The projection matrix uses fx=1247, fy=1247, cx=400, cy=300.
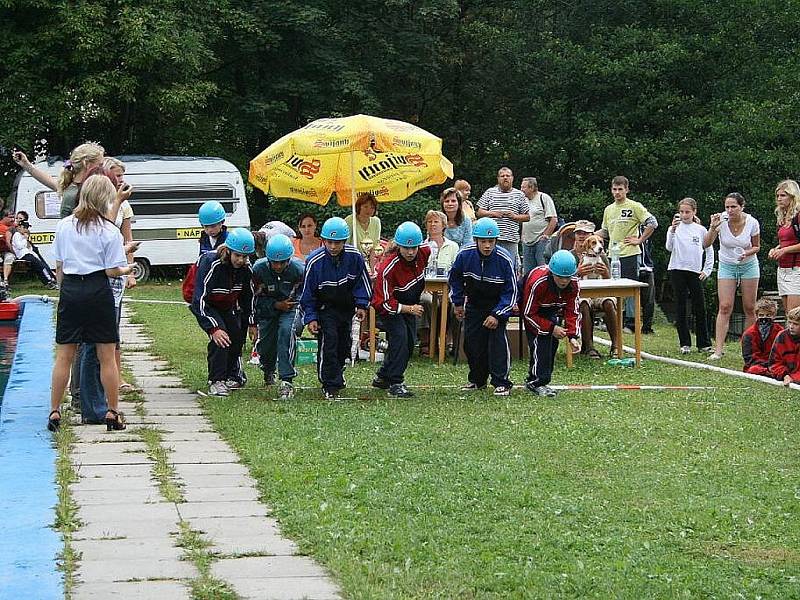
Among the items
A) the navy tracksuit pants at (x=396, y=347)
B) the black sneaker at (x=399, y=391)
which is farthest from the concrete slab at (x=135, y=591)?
the navy tracksuit pants at (x=396, y=347)

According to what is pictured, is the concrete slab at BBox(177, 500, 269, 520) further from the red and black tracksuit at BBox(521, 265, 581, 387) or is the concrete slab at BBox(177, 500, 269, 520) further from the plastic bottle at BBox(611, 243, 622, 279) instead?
the plastic bottle at BBox(611, 243, 622, 279)

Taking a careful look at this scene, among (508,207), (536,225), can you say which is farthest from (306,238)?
(536,225)

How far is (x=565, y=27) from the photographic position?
3562 centimetres

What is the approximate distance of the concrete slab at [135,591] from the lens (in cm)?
497

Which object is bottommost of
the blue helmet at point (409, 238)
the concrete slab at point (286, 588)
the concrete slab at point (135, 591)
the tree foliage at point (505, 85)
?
the concrete slab at point (286, 588)

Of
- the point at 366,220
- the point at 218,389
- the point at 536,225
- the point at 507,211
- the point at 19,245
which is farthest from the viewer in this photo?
the point at 19,245

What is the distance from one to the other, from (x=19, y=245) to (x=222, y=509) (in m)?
20.9

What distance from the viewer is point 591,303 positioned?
14.2 meters

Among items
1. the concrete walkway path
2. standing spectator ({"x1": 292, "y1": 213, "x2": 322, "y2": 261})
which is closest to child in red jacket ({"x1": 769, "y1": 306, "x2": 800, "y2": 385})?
standing spectator ({"x1": 292, "y1": 213, "x2": 322, "y2": 261})

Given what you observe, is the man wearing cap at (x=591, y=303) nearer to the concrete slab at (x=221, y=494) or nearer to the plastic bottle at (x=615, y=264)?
the plastic bottle at (x=615, y=264)

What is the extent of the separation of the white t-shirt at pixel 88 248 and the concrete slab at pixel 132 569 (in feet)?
11.1

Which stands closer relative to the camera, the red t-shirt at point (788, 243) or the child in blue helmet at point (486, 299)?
the child in blue helmet at point (486, 299)

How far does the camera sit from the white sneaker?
10805mm

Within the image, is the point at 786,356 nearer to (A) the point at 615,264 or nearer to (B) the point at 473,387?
(B) the point at 473,387
